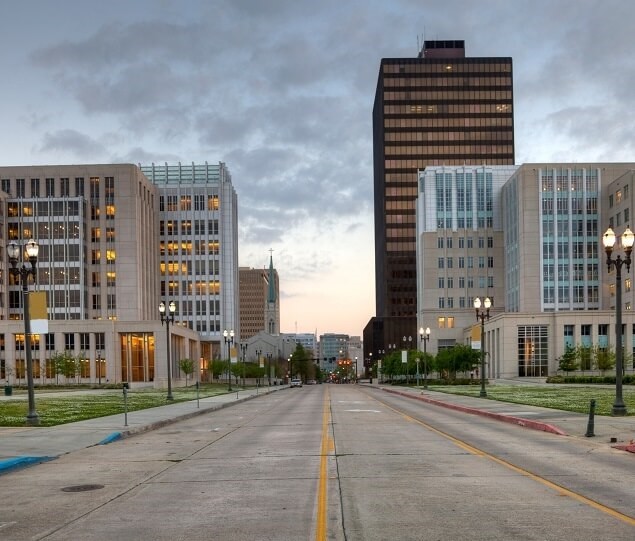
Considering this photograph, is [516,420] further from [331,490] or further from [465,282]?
[465,282]

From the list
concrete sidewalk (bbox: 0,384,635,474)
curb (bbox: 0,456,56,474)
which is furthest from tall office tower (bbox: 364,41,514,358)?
curb (bbox: 0,456,56,474)

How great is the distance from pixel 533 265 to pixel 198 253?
69317mm

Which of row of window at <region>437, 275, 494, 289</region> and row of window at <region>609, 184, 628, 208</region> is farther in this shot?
row of window at <region>437, 275, 494, 289</region>

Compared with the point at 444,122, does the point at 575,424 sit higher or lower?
lower

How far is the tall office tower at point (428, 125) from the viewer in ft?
580

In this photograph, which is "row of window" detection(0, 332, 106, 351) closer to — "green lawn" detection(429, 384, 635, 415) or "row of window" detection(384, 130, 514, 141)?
"green lawn" detection(429, 384, 635, 415)

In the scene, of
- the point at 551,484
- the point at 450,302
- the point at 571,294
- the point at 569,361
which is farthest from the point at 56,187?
the point at 551,484

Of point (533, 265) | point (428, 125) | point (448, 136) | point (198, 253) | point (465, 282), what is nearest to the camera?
point (533, 265)

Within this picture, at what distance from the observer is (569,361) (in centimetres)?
9638

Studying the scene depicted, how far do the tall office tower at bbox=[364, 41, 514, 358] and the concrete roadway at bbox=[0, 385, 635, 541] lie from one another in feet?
537

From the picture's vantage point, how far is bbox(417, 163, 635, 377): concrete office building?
107 meters

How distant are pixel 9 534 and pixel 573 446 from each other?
12668 millimetres

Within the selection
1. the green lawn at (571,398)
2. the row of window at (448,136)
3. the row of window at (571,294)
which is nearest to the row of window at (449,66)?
the row of window at (448,136)

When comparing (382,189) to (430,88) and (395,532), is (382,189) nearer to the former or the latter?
(430,88)
